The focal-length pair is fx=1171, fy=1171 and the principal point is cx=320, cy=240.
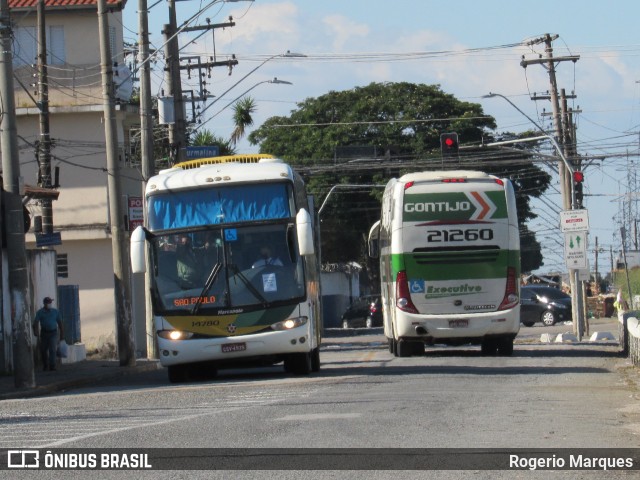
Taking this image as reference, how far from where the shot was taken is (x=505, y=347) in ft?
82.4

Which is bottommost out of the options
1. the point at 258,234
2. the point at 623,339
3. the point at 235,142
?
the point at 623,339

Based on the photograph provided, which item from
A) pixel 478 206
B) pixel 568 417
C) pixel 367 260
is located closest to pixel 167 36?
pixel 478 206

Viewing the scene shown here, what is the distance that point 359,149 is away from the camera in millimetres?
59031

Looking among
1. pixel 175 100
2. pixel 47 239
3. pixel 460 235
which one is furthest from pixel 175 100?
pixel 460 235

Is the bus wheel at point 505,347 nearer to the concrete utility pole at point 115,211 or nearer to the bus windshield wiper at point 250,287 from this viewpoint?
the bus windshield wiper at point 250,287

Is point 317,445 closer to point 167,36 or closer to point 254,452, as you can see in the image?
point 254,452

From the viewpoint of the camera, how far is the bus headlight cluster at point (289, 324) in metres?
19.0

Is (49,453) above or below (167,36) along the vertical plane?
below

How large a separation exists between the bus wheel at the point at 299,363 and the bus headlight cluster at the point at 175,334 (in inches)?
74.0

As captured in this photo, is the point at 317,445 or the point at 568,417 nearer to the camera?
the point at 317,445

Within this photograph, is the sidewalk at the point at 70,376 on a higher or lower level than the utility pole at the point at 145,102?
lower

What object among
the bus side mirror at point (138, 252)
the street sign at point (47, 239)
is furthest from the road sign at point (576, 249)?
the bus side mirror at point (138, 252)

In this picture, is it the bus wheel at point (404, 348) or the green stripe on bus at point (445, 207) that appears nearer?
the green stripe on bus at point (445, 207)

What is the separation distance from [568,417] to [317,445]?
3.44 metres
